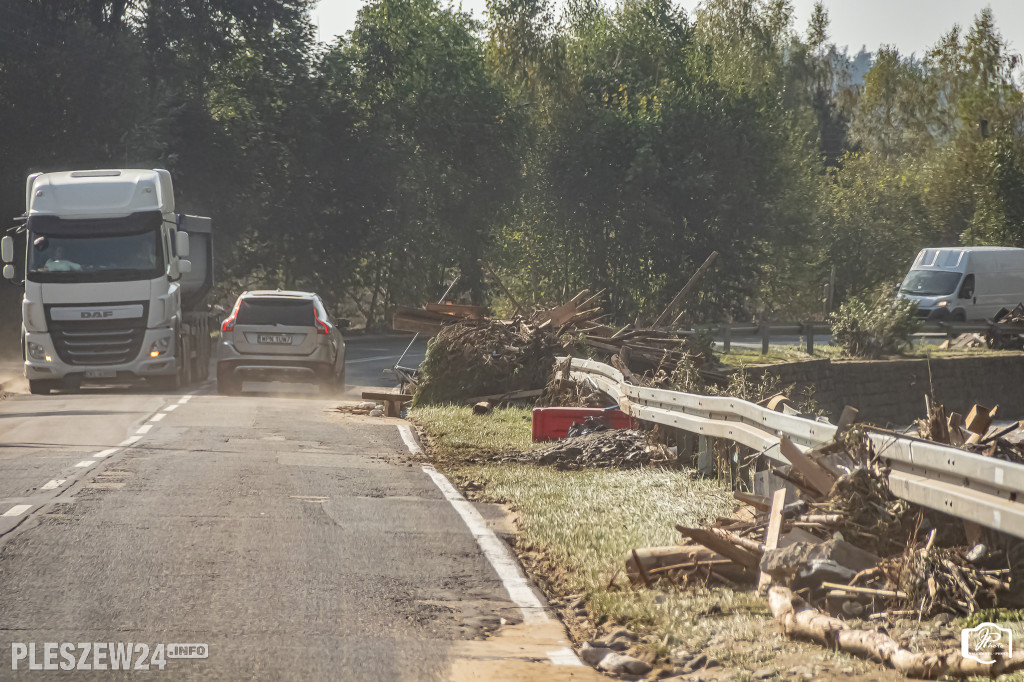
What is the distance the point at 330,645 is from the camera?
5680 mm

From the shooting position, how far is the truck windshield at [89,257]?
77.1 ft

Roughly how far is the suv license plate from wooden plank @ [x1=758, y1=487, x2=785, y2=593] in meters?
16.6

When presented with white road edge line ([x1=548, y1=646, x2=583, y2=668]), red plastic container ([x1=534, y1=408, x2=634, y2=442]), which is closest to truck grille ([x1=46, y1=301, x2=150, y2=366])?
red plastic container ([x1=534, y1=408, x2=634, y2=442])

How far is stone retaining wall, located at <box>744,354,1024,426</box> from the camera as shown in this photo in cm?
3011

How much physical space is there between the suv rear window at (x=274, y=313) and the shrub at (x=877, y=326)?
15.3m

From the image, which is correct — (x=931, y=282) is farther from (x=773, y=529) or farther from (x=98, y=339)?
(x=773, y=529)

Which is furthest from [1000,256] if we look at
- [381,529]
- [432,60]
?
[381,529]

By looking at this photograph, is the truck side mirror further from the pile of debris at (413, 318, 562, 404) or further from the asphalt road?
the asphalt road

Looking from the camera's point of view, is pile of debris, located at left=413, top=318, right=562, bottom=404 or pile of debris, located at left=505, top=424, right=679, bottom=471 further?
pile of debris, located at left=413, top=318, right=562, bottom=404

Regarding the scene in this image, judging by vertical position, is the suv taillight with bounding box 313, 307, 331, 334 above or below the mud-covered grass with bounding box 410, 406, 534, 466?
above

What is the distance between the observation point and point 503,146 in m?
52.1

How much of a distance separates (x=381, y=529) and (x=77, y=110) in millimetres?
33056

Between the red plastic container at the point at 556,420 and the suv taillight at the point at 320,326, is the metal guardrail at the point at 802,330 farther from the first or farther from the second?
the red plastic container at the point at 556,420

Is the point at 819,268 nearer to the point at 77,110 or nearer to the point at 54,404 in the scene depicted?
the point at 77,110
